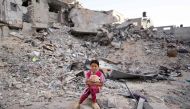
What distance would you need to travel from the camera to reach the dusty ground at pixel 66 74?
5285mm

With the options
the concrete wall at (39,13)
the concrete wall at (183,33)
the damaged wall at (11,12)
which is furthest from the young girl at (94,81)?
the concrete wall at (183,33)

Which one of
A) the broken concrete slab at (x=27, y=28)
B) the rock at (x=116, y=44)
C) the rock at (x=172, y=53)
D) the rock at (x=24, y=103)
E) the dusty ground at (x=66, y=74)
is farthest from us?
the rock at (x=116, y=44)

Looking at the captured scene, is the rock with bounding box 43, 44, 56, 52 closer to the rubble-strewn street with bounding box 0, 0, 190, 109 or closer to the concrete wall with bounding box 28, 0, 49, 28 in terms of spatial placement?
the rubble-strewn street with bounding box 0, 0, 190, 109

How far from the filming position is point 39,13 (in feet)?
43.6

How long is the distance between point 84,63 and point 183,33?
331 inches

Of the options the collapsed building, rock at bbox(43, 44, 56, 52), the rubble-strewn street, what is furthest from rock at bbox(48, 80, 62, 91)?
the collapsed building

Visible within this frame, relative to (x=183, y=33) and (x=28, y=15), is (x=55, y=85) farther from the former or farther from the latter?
(x=183, y=33)

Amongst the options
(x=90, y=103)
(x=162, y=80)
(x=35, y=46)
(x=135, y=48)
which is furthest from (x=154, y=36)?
(x=90, y=103)

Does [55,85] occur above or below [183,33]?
below

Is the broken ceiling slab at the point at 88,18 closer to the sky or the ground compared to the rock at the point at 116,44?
closer to the sky

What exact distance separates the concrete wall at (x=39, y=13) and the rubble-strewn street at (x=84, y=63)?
0.25 feet

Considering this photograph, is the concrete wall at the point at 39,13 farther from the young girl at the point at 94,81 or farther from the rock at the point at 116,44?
the young girl at the point at 94,81

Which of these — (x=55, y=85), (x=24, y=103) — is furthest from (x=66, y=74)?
(x=24, y=103)

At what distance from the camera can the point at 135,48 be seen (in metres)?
12.3
